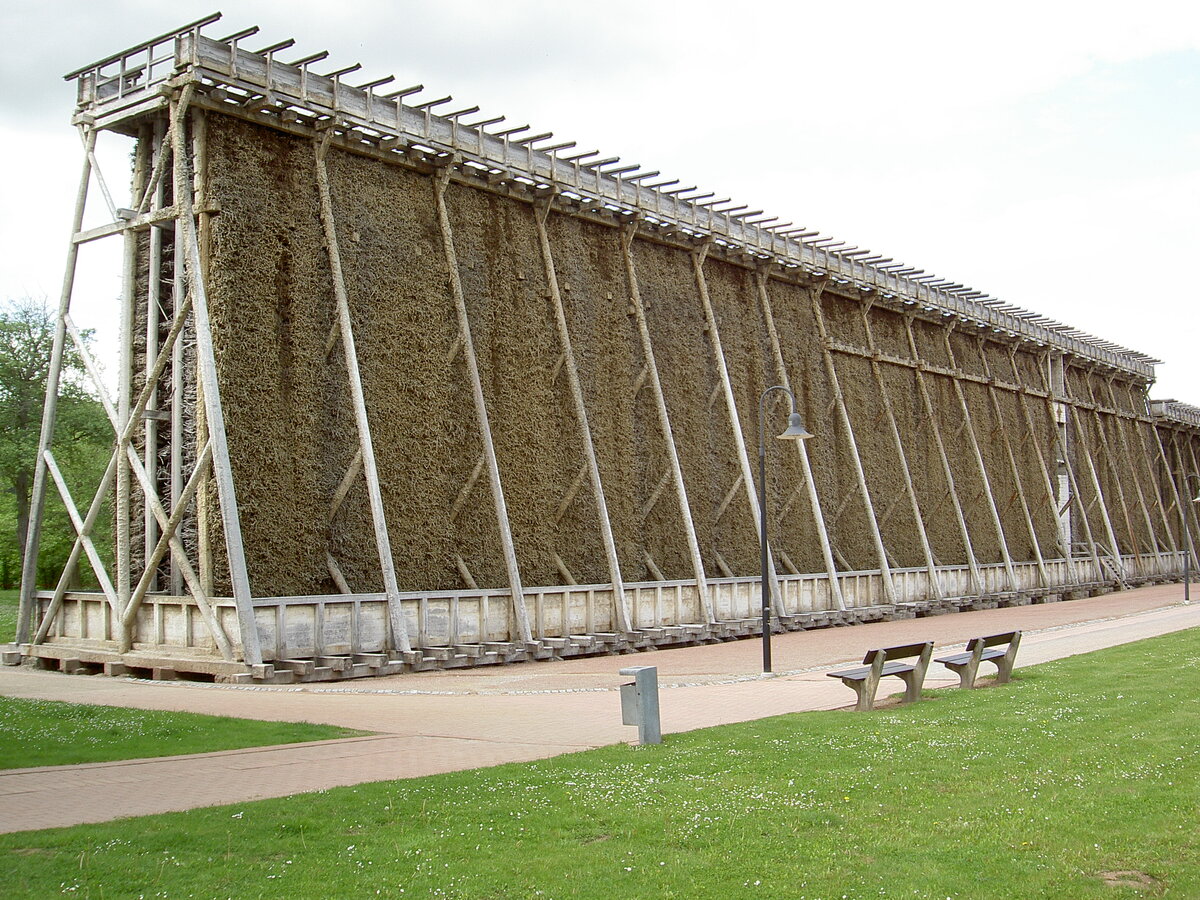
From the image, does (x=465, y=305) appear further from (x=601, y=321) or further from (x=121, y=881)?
(x=121, y=881)

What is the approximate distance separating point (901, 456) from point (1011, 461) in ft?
27.5

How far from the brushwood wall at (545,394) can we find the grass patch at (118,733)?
6.14m

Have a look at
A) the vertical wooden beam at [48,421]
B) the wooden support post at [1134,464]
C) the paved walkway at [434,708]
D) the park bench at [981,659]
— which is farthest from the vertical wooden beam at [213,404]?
the wooden support post at [1134,464]

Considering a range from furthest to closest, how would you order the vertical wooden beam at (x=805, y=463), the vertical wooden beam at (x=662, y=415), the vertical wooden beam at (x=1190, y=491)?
the vertical wooden beam at (x=1190, y=491) → the vertical wooden beam at (x=805, y=463) → the vertical wooden beam at (x=662, y=415)

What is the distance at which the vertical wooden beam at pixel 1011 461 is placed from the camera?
4081cm

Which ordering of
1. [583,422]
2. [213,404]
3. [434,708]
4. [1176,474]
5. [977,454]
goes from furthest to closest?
[1176,474]
[977,454]
[583,422]
[213,404]
[434,708]

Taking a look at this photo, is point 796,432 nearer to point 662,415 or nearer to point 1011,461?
point 662,415

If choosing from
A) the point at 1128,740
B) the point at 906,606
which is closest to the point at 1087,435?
the point at 906,606

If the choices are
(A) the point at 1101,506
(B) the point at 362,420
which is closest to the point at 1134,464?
(A) the point at 1101,506

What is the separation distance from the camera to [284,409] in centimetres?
1952

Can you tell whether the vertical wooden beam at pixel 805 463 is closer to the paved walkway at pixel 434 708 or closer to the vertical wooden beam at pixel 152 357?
the paved walkway at pixel 434 708

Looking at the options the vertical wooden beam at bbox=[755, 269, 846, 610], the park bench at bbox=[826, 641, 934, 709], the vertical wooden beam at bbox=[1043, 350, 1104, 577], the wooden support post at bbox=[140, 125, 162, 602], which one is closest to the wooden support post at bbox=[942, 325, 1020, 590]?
the vertical wooden beam at bbox=[1043, 350, 1104, 577]

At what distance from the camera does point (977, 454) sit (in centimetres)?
3928

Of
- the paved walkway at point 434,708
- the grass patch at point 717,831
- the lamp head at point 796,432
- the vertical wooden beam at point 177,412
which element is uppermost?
the vertical wooden beam at point 177,412
